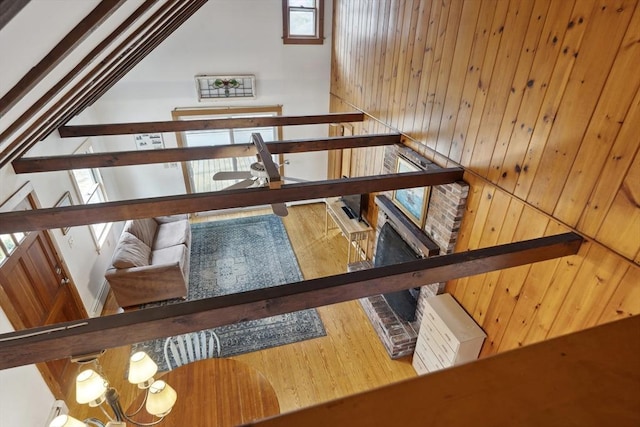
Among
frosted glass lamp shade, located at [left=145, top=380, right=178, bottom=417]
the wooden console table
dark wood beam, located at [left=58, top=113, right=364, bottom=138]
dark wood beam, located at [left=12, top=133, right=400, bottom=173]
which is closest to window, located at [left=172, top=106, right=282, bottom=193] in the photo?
dark wood beam, located at [left=58, top=113, right=364, bottom=138]

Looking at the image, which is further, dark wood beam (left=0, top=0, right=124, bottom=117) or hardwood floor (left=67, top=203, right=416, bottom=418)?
hardwood floor (left=67, top=203, right=416, bottom=418)

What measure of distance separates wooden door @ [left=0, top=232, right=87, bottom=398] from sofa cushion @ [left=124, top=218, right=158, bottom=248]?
1295mm

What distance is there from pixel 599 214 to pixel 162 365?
14.6 ft

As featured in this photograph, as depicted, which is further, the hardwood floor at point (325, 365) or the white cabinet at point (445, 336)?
the hardwood floor at point (325, 365)

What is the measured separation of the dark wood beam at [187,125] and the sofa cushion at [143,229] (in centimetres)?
154

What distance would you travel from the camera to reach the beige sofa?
15.3 feet

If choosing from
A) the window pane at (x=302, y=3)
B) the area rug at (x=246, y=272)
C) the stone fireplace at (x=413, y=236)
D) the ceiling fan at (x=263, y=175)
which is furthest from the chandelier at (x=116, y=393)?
the window pane at (x=302, y=3)

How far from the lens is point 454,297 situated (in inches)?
143

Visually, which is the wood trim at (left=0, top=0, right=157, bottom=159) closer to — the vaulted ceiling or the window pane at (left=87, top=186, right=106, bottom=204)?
the vaulted ceiling

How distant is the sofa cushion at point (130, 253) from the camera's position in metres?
4.67

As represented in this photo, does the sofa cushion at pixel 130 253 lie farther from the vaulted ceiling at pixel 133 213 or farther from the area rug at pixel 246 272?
the vaulted ceiling at pixel 133 213

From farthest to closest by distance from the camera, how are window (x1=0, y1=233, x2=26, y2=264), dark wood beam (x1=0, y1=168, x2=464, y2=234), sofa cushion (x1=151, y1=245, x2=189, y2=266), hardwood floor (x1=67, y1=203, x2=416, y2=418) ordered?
sofa cushion (x1=151, y1=245, x2=189, y2=266), hardwood floor (x1=67, y1=203, x2=416, y2=418), window (x1=0, y1=233, x2=26, y2=264), dark wood beam (x1=0, y1=168, x2=464, y2=234)

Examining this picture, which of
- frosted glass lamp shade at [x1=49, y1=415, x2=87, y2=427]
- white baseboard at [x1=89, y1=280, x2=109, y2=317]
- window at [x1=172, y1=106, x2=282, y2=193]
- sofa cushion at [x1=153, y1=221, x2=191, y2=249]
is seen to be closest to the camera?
frosted glass lamp shade at [x1=49, y1=415, x2=87, y2=427]

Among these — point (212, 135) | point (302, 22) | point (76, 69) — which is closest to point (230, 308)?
point (76, 69)
